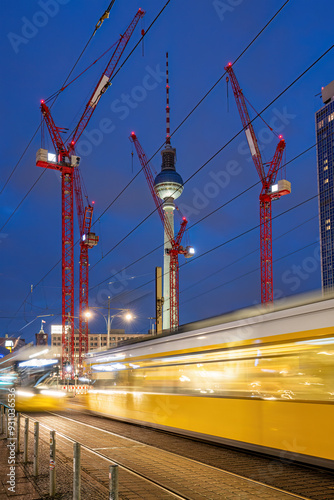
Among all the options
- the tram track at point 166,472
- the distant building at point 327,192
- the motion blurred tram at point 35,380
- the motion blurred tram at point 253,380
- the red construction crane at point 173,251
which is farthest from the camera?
the distant building at point 327,192

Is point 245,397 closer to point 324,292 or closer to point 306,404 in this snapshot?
point 306,404

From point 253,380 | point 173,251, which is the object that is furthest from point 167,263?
point 253,380

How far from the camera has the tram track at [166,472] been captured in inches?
321

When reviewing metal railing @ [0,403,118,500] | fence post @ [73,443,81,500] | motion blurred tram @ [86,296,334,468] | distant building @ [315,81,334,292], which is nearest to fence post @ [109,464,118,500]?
metal railing @ [0,403,118,500]

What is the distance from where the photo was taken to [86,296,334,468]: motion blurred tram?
887cm

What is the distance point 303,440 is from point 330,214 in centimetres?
15033

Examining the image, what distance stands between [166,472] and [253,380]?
2.47 metres

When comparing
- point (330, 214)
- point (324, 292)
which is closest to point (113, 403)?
point (324, 292)

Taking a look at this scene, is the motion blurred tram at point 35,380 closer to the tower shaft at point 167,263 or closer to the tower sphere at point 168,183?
the tower shaft at point 167,263

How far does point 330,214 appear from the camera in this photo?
151750 millimetres

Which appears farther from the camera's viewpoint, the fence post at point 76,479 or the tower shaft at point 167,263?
the tower shaft at point 167,263

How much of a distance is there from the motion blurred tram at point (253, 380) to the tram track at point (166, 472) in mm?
1127

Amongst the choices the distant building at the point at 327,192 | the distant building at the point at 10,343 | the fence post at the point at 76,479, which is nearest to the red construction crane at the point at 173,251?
the distant building at the point at 10,343

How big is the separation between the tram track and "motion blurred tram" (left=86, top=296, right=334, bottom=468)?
1127mm
